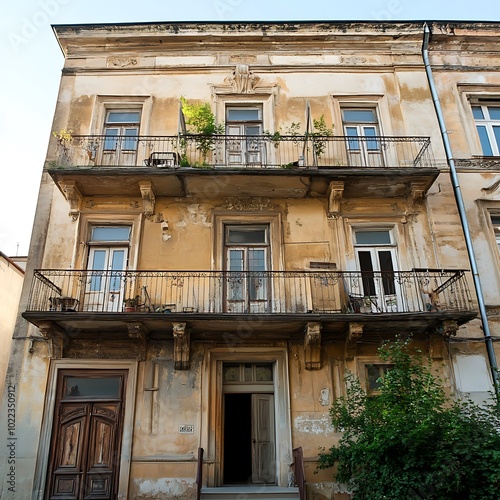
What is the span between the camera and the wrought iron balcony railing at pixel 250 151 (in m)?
11.2

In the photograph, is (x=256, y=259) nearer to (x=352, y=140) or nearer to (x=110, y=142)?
(x=352, y=140)

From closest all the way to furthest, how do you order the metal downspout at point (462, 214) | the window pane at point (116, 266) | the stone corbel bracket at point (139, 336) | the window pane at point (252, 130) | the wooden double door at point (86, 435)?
the wooden double door at point (86, 435) → the stone corbel bracket at point (139, 336) → the metal downspout at point (462, 214) → the window pane at point (116, 266) → the window pane at point (252, 130)

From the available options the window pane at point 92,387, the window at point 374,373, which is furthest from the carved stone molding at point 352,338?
the window pane at point 92,387

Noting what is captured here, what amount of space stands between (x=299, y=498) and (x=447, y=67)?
11.0m

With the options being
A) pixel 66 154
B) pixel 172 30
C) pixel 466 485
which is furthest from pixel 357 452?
pixel 172 30

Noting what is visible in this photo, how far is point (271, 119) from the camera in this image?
1198 centimetres

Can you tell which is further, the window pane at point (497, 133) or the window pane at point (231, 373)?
the window pane at point (497, 133)

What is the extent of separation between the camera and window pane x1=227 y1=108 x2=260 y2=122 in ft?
40.2

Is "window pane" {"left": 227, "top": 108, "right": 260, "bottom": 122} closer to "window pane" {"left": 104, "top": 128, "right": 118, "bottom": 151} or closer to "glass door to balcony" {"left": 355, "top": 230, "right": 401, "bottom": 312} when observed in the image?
"window pane" {"left": 104, "top": 128, "right": 118, "bottom": 151}

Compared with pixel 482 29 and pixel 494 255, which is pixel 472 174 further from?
pixel 482 29

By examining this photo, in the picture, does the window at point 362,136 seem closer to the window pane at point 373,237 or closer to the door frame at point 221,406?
the window pane at point 373,237

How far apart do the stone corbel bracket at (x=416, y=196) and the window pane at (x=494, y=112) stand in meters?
3.46

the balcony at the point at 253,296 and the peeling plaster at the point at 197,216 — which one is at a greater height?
the peeling plaster at the point at 197,216

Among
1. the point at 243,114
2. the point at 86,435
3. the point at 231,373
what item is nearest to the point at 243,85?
the point at 243,114
